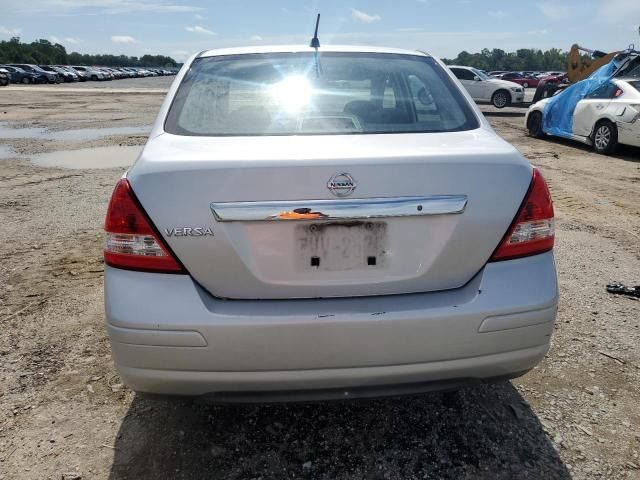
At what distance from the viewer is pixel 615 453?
2.28 metres

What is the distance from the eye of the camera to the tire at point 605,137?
395 inches

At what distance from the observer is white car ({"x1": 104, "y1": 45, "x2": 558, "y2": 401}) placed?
1809 mm

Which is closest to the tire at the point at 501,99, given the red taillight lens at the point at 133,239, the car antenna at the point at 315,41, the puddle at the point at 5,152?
the puddle at the point at 5,152

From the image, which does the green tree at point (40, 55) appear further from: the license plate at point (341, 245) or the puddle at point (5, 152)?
the license plate at point (341, 245)

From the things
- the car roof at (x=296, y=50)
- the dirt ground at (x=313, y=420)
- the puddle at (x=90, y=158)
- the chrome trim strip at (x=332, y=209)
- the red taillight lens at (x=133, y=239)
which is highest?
the car roof at (x=296, y=50)

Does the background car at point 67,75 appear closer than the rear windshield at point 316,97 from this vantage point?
No

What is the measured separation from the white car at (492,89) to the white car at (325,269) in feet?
73.0

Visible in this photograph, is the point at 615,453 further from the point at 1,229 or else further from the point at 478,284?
the point at 1,229

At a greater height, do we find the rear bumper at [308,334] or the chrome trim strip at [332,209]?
the chrome trim strip at [332,209]

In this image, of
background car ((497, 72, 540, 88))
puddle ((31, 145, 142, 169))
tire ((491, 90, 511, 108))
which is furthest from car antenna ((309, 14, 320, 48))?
background car ((497, 72, 540, 88))

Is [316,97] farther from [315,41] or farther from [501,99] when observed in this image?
[501,99]

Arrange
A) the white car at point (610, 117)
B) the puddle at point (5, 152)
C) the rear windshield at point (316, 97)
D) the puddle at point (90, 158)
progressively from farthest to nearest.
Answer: the puddle at point (5, 152) → the white car at point (610, 117) → the puddle at point (90, 158) → the rear windshield at point (316, 97)

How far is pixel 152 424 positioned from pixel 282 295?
1.10 meters

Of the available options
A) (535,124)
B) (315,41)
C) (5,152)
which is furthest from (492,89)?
(315,41)
